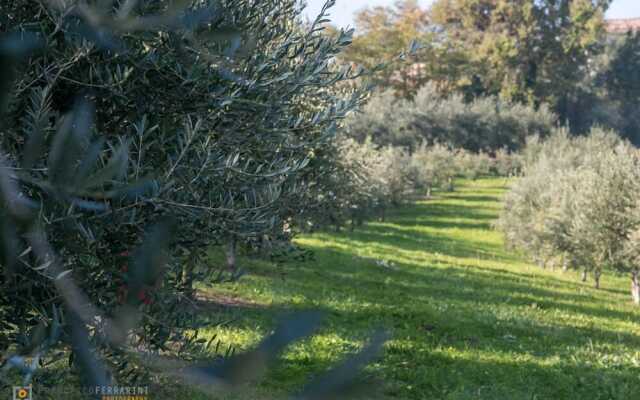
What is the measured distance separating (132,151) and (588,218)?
21798 millimetres

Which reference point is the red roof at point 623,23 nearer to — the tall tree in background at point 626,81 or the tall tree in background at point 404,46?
the tall tree in background at point 626,81

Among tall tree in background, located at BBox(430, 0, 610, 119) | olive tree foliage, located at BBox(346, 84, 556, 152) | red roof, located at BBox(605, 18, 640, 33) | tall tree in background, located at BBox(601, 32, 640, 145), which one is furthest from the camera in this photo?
red roof, located at BBox(605, 18, 640, 33)

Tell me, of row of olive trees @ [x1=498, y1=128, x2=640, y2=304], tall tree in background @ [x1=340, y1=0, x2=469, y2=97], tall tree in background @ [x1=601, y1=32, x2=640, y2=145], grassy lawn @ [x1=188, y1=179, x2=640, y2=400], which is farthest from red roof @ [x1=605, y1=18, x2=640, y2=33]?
grassy lawn @ [x1=188, y1=179, x2=640, y2=400]

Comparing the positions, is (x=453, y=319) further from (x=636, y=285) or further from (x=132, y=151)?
(x=132, y=151)

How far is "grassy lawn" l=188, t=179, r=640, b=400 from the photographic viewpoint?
9586 millimetres

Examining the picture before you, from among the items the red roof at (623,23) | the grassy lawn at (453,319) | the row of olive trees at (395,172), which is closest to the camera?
the grassy lawn at (453,319)

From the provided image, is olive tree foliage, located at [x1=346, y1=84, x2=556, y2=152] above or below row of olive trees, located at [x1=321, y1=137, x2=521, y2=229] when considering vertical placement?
above

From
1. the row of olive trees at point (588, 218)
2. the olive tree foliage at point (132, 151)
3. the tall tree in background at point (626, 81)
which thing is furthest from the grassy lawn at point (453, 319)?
the tall tree in background at point (626, 81)

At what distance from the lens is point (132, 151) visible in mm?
3902

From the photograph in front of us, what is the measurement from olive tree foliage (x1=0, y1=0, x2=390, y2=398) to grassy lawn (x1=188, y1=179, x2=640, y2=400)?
Answer: 51cm

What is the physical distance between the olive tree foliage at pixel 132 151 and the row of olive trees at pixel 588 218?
735 inches

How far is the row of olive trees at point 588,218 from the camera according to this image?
21922 mm

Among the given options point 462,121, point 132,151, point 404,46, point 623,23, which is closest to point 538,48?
point 404,46

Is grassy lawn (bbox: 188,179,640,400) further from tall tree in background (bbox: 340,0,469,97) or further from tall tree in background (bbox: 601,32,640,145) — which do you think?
tall tree in background (bbox: 601,32,640,145)
